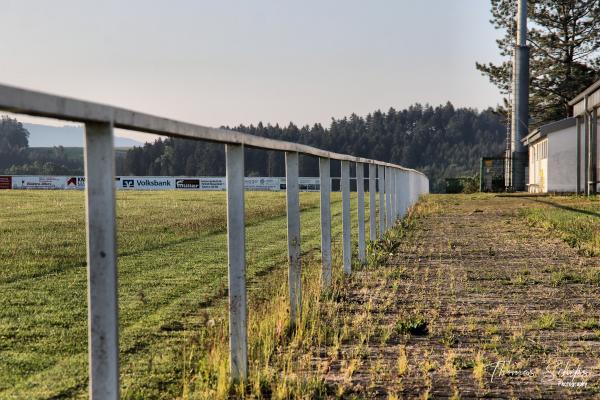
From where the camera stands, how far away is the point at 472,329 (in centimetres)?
629

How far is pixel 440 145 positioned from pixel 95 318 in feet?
556

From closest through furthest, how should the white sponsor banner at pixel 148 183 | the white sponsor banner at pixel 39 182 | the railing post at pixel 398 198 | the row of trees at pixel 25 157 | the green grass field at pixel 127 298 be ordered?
the green grass field at pixel 127 298, the railing post at pixel 398 198, the white sponsor banner at pixel 148 183, the white sponsor banner at pixel 39 182, the row of trees at pixel 25 157

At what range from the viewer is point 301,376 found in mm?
4734

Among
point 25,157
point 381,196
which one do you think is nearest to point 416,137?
point 25,157

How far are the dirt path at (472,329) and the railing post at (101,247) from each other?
175cm

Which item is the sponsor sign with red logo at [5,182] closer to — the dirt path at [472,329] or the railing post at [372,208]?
the railing post at [372,208]

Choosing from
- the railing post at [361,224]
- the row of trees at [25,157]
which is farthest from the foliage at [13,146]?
the railing post at [361,224]

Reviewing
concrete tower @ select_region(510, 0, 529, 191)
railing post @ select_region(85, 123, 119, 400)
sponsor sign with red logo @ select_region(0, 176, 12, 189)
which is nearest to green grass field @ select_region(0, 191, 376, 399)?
railing post @ select_region(85, 123, 119, 400)

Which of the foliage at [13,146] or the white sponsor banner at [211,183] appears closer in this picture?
the white sponsor banner at [211,183]

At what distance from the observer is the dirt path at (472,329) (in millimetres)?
4699

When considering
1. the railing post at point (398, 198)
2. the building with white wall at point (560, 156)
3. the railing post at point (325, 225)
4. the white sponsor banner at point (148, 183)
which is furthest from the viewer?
the white sponsor banner at point (148, 183)

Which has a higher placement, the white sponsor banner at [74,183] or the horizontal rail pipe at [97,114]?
the horizontal rail pipe at [97,114]

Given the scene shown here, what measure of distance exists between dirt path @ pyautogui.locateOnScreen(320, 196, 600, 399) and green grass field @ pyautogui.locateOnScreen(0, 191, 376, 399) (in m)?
1.15

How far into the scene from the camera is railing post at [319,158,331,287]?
7.94 m
